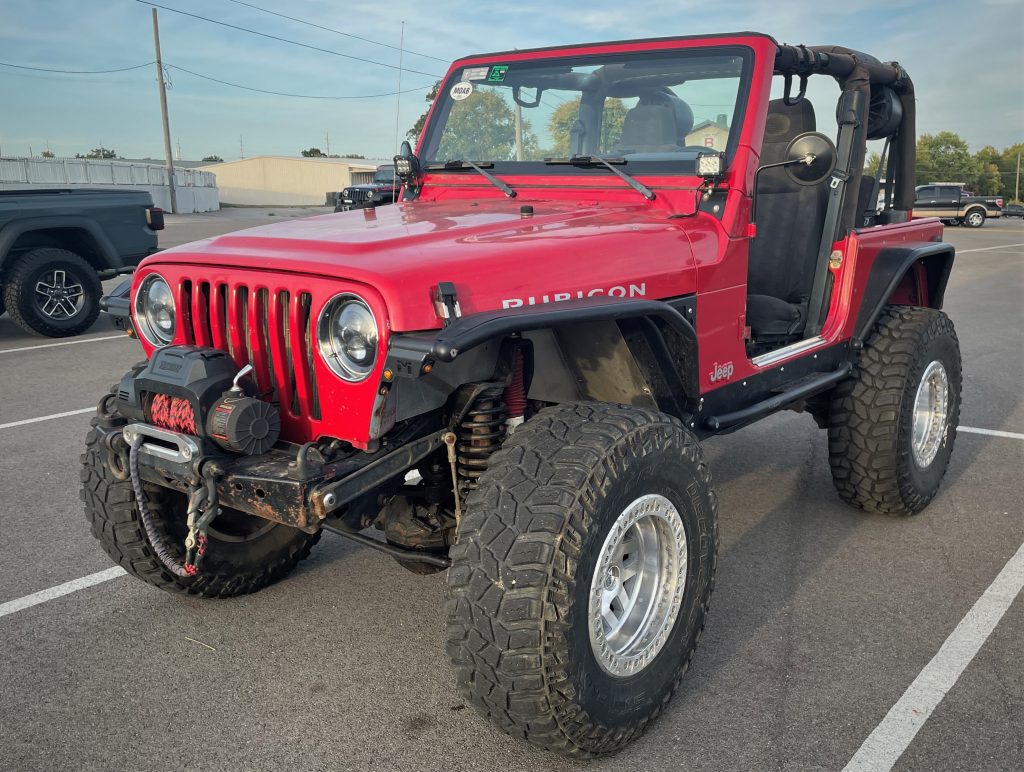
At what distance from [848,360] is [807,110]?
1.43 metres

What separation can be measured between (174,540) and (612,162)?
2324 millimetres

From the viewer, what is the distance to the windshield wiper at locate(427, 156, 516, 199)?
13.0 ft

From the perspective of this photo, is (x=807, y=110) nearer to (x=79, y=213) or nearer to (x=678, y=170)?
(x=678, y=170)

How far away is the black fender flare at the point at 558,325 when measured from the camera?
235cm

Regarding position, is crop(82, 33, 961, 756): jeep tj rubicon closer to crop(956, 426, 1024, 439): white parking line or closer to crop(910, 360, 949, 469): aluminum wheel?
crop(910, 360, 949, 469): aluminum wheel

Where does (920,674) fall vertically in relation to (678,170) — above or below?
below

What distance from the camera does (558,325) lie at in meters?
2.67

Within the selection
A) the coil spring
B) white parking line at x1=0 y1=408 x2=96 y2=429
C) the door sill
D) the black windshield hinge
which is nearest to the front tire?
the coil spring

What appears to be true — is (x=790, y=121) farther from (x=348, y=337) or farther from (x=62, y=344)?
(x=62, y=344)

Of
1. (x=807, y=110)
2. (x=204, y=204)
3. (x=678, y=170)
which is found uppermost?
(x=807, y=110)

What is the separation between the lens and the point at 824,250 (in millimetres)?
4402

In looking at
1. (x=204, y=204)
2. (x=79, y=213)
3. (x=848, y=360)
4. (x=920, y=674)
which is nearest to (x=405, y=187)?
(x=848, y=360)

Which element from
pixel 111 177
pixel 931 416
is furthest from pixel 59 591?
pixel 111 177

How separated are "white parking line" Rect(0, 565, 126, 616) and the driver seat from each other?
Answer: 3.16 metres
